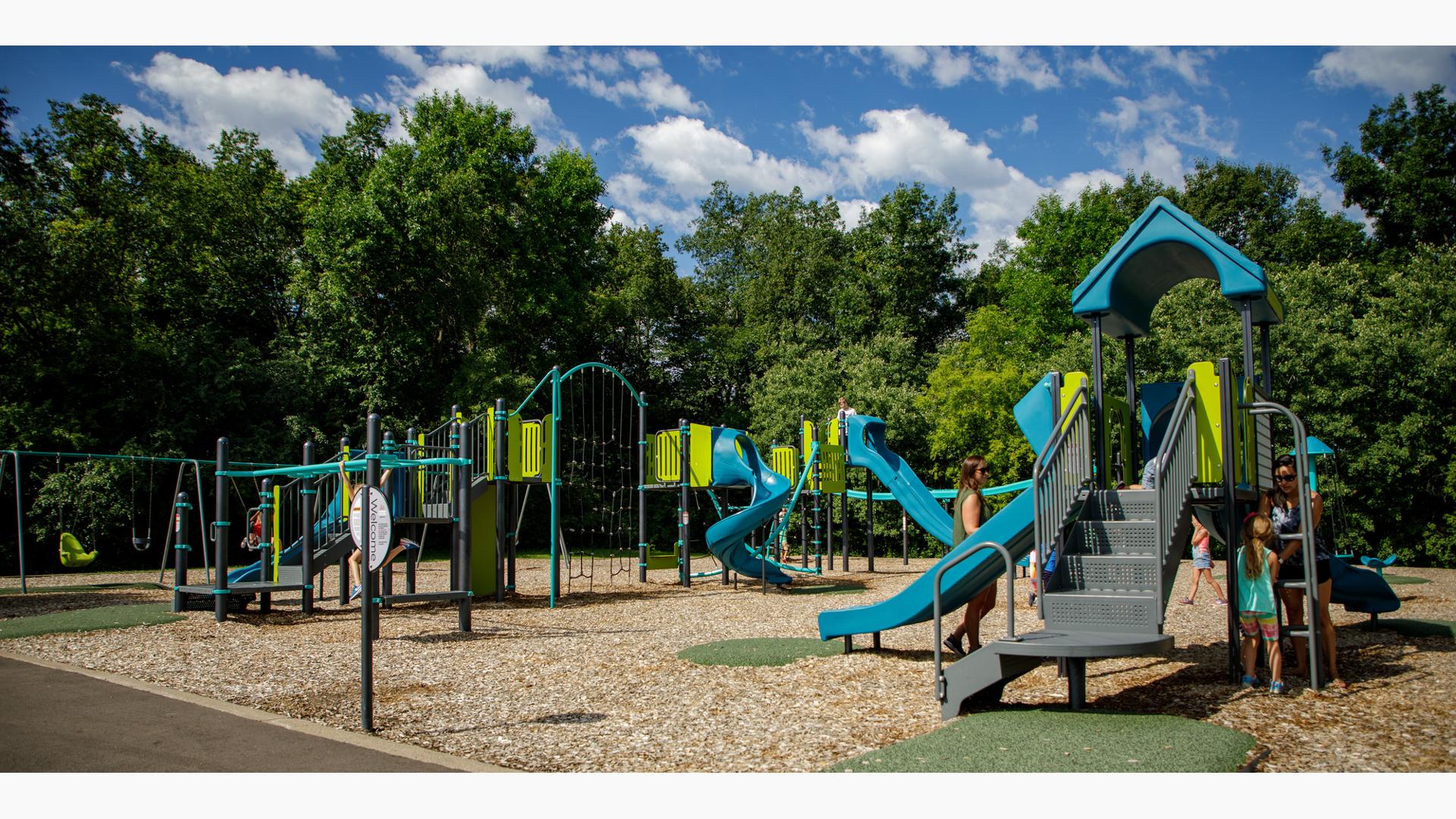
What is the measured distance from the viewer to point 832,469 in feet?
69.6

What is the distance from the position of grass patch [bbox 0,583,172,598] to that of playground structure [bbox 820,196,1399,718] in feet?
51.9

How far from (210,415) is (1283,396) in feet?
93.7

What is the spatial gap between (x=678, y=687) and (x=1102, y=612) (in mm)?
3433

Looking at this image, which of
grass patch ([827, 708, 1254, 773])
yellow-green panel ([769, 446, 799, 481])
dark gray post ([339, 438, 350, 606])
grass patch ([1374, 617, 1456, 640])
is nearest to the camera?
grass patch ([827, 708, 1254, 773])

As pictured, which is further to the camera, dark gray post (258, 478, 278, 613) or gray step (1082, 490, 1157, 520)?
dark gray post (258, 478, 278, 613)

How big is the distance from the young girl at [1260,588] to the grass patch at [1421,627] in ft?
13.8

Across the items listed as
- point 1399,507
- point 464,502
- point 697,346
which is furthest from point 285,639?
point 697,346

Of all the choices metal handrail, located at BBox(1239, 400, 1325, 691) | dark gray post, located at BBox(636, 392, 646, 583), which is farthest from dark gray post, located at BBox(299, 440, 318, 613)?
metal handrail, located at BBox(1239, 400, 1325, 691)

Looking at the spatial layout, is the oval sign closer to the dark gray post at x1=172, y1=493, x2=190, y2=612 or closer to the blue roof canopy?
the blue roof canopy

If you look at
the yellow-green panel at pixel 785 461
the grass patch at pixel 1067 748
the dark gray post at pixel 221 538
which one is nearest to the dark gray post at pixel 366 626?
the grass patch at pixel 1067 748

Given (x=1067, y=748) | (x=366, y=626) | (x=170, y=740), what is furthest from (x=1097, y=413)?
(x=170, y=740)

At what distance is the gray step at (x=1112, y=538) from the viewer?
7.22m

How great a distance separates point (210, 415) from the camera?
88.3ft

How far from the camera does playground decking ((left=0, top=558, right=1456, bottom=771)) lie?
594 centimetres
